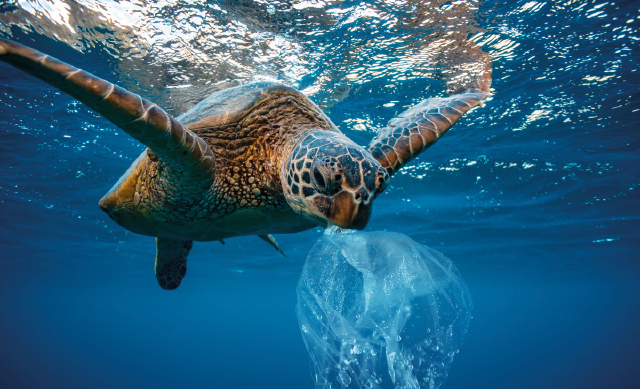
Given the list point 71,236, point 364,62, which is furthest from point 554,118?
point 71,236

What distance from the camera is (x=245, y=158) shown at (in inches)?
107

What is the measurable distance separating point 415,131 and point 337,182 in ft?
5.77

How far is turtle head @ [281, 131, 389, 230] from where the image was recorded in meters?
1.81

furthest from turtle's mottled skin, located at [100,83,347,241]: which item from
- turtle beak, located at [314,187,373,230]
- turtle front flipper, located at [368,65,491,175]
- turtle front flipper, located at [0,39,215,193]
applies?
turtle beak, located at [314,187,373,230]

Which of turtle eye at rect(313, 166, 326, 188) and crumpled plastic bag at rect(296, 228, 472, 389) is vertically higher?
turtle eye at rect(313, 166, 326, 188)

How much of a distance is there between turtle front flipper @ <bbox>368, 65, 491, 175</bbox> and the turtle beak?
1.12m

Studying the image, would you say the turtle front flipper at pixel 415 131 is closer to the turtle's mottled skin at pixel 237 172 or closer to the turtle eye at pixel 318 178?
the turtle's mottled skin at pixel 237 172

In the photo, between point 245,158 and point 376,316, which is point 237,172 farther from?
point 376,316

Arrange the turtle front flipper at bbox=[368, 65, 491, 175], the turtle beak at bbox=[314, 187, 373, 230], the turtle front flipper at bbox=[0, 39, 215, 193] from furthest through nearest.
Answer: the turtle front flipper at bbox=[368, 65, 491, 175] → the turtle beak at bbox=[314, 187, 373, 230] → the turtle front flipper at bbox=[0, 39, 215, 193]

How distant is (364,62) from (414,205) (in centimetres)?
883

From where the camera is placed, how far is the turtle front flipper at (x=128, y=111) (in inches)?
62.1

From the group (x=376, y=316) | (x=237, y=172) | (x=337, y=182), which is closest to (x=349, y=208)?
(x=337, y=182)

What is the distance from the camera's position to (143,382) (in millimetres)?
52875

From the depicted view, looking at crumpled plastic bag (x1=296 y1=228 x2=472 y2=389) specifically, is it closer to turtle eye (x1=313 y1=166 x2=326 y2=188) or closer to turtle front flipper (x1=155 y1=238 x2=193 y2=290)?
turtle front flipper (x1=155 y1=238 x2=193 y2=290)
